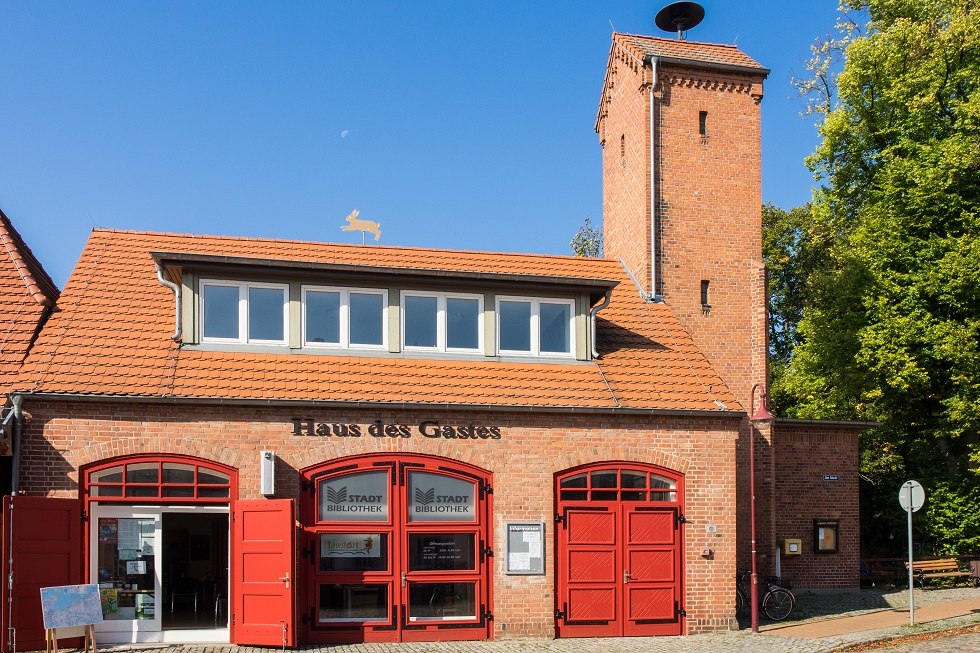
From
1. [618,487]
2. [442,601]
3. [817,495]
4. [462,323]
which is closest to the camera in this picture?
[442,601]

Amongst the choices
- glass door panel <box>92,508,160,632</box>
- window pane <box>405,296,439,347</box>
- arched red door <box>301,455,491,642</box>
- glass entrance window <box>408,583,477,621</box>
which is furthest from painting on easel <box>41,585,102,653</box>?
window pane <box>405,296,439,347</box>

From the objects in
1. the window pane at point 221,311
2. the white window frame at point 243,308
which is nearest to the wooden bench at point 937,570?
the white window frame at point 243,308

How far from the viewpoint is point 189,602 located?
49.9ft

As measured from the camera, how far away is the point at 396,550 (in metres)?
14.9

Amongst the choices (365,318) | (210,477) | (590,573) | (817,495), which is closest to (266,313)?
(365,318)

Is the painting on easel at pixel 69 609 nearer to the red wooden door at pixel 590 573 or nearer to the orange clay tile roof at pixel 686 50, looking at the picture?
the red wooden door at pixel 590 573

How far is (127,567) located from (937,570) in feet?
60.4

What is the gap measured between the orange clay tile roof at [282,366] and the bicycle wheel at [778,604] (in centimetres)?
395

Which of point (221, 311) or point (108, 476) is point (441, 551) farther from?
point (221, 311)

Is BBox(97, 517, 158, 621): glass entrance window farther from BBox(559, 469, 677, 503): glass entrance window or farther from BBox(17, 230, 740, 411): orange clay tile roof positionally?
BBox(559, 469, 677, 503): glass entrance window

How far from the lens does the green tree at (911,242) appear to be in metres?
24.1

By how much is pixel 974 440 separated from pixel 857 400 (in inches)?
169

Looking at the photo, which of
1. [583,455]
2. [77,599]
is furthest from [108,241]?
[583,455]

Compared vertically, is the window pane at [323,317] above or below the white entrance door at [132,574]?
above
